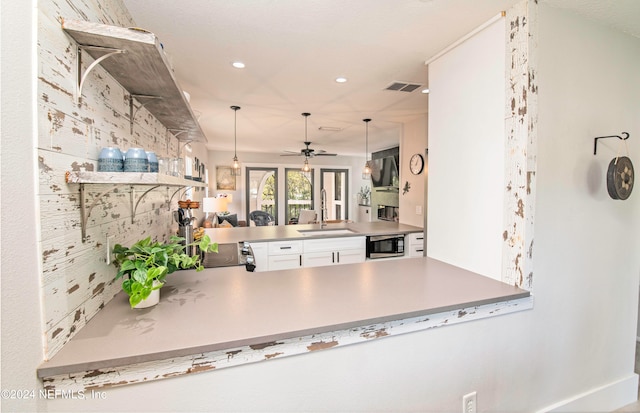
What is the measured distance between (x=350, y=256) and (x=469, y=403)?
6.51 feet

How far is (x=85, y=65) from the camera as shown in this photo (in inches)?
41.3

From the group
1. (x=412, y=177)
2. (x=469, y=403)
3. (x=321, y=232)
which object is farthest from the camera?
(x=412, y=177)

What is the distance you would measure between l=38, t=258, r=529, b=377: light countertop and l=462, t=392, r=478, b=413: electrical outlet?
19.2 inches

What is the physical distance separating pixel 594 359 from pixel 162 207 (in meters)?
3.17

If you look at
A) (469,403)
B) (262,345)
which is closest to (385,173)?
(469,403)

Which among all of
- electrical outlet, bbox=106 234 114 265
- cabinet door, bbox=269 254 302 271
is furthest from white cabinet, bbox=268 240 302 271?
electrical outlet, bbox=106 234 114 265

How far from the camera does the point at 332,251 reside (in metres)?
3.24

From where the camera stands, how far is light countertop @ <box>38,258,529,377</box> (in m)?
0.92

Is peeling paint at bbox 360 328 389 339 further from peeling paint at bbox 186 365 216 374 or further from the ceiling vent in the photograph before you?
the ceiling vent

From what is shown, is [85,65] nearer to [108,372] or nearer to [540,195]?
[108,372]

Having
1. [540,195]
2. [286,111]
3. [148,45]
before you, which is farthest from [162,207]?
[540,195]

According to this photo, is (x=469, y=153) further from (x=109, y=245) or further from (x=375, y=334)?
(x=109, y=245)

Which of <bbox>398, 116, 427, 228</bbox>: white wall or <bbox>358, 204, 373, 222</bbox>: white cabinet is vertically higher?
<bbox>398, 116, 427, 228</bbox>: white wall

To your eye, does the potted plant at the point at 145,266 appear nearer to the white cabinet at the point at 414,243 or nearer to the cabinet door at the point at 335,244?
the cabinet door at the point at 335,244
